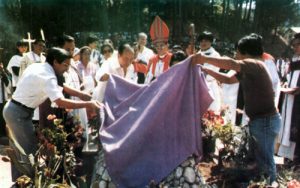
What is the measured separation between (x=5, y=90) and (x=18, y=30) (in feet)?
25.6

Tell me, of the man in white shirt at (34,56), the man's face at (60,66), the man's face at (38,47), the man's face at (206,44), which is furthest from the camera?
the man's face at (38,47)

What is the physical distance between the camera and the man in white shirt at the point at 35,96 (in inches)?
167

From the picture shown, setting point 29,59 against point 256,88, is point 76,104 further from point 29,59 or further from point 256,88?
point 29,59

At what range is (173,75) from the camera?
3.86 metres

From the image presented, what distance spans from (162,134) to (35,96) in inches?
58.8

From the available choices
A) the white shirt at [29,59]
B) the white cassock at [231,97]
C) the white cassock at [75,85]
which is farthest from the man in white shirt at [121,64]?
the white cassock at [231,97]

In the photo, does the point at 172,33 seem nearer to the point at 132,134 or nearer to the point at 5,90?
the point at 5,90

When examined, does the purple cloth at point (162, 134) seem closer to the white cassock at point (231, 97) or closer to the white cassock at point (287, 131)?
the white cassock at point (287, 131)

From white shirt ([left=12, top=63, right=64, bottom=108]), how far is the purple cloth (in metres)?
0.79

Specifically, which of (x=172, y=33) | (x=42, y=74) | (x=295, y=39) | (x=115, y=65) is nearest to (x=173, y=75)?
(x=42, y=74)

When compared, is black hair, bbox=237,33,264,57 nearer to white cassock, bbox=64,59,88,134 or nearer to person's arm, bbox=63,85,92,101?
person's arm, bbox=63,85,92,101

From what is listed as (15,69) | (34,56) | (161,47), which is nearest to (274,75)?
(161,47)

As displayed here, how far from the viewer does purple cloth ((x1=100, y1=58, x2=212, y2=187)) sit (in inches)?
149

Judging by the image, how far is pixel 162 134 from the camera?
380 centimetres
